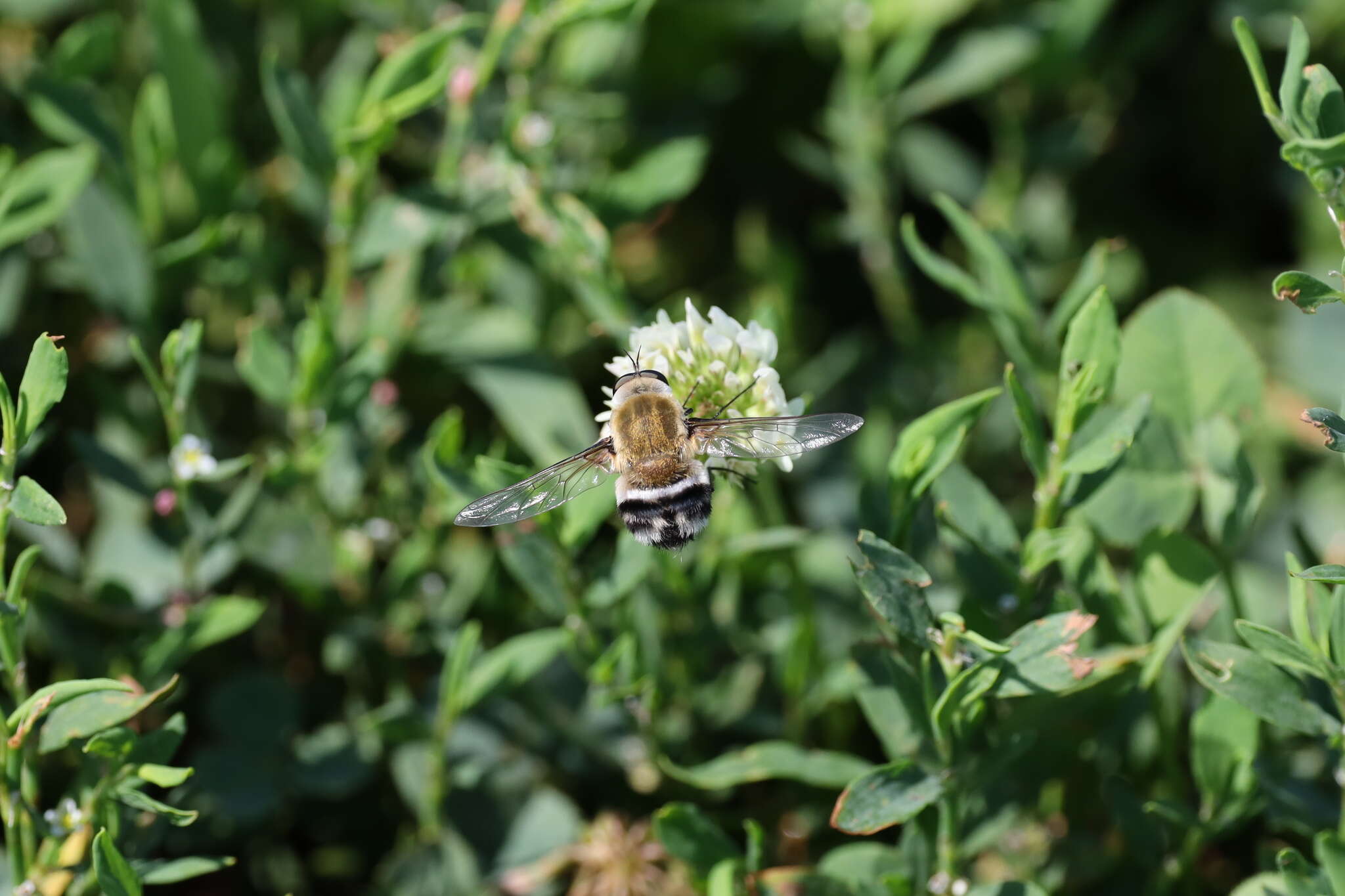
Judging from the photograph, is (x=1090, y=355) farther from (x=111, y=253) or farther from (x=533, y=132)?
(x=111, y=253)

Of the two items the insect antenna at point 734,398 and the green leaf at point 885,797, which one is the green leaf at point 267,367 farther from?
the green leaf at point 885,797

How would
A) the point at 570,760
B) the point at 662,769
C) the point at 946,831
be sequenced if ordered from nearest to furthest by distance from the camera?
1. the point at 946,831
2. the point at 662,769
3. the point at 570,760

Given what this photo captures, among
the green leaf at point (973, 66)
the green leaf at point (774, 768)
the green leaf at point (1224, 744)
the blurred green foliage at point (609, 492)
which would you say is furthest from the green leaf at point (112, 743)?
the green leaf at point (973, 66)

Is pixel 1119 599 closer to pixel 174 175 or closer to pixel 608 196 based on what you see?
pixel 608 196

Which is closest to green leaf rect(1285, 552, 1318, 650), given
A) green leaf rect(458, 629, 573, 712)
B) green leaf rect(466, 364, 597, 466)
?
green leaf rect(458, 629, 573, 712)

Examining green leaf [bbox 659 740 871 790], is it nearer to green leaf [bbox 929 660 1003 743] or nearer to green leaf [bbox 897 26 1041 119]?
green leaf [bbox 929 660 1003 743]

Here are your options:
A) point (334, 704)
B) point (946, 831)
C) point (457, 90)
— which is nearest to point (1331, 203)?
point (946, 831)
